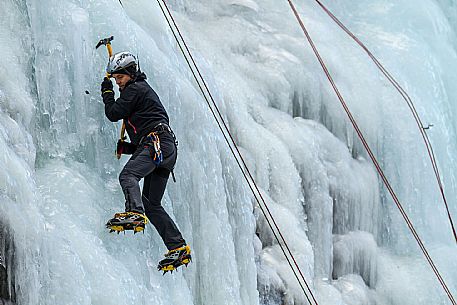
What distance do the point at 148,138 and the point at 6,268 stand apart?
1179mm

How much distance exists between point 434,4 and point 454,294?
13.4 ft

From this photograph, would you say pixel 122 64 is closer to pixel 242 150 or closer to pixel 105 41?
pixel 105 41

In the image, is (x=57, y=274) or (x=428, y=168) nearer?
(x=57, y=274)

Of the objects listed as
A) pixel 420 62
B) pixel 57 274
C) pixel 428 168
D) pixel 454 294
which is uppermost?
pixel 57 274

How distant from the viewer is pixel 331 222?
9.34 meters

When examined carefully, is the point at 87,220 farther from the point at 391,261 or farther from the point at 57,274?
the point at 391,261

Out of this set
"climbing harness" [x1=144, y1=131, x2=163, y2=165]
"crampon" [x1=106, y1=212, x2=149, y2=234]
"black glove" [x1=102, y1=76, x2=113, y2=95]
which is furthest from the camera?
"black glove" [x1=102, y1=76, x2=113, y2=95]

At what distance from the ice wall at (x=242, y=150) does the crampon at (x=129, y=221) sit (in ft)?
0.69

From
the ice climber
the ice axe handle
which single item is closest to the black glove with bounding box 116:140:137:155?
the ice climber

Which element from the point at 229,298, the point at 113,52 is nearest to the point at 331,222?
the point at 229,298

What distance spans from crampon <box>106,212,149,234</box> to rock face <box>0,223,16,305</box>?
67cm

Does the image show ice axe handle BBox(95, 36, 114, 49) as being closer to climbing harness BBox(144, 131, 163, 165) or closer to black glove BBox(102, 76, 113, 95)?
black glove BBox(102, 76, 113, 95)

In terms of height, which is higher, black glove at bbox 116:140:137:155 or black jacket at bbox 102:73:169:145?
black jacket at bbox 102:73:169:145

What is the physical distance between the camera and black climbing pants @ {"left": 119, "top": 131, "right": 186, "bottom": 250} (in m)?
5.76
